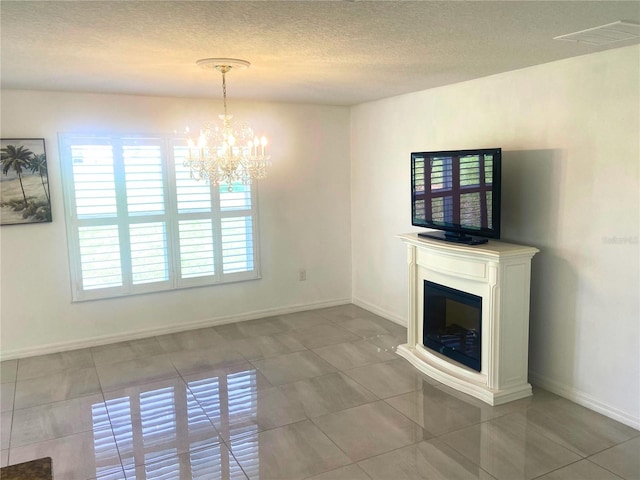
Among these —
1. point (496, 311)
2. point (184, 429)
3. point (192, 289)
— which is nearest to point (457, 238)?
point (496, 311)

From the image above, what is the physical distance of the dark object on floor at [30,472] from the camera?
4.80 ft

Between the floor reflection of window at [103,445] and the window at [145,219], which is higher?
the window at [145,219]

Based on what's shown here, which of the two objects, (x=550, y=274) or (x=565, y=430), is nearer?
(x=565, y=430)

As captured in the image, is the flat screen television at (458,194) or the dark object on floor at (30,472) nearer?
the dark object on floor at (30,472)

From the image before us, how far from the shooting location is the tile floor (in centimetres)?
284

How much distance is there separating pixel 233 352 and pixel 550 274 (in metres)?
2.77

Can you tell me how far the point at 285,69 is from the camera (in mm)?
3547

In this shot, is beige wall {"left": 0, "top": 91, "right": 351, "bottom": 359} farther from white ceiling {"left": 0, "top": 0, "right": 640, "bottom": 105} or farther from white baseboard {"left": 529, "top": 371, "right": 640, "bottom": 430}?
white baseboard {"left": 529, "top": 371, "right": 640, "bottom": 430}

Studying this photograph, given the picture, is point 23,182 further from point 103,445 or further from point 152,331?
point 103,445

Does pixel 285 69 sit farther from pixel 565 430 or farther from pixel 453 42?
pixel 565 430

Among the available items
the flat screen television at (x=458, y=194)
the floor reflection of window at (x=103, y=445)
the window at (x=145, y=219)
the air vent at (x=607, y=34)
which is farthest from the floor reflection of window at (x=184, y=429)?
the air vent at (x=607, y=34)

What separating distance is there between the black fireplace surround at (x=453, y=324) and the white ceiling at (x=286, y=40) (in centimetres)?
171

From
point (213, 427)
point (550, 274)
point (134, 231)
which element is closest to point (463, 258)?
point (550, 274)

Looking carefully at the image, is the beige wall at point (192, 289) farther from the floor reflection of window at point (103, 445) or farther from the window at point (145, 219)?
the floor reflection of window at point (103, 445)
